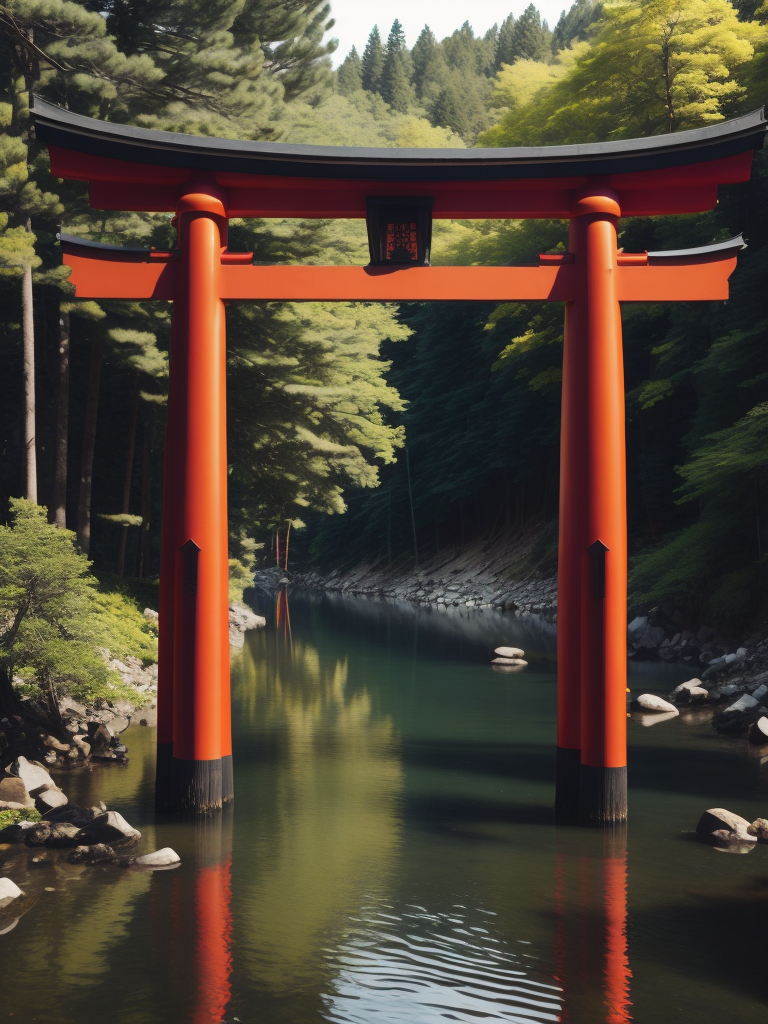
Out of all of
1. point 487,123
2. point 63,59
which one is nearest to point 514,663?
point 63,59

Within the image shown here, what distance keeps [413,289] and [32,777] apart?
5651 millimetres

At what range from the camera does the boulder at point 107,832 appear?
792 centimetres

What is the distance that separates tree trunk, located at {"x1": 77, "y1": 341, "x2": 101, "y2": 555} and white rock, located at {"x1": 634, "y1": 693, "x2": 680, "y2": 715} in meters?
9.15

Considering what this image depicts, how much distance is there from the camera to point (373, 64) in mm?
87375

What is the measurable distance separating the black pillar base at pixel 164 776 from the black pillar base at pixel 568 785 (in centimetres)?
330

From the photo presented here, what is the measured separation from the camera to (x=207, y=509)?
825 centimetres

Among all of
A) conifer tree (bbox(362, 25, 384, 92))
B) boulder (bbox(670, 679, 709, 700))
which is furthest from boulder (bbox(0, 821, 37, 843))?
conifer tree (bbox(362, 25, 384, 92))

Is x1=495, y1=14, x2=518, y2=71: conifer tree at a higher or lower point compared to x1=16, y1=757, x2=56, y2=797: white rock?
higher

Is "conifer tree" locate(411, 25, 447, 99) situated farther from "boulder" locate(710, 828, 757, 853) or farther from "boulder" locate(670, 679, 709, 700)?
"boulder" locate(710, 828, 757, 853)

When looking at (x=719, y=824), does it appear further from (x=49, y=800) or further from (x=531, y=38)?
(x=531, y=38)

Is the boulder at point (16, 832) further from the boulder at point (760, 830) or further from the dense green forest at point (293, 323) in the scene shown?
the dense green forest at point (293, 323)

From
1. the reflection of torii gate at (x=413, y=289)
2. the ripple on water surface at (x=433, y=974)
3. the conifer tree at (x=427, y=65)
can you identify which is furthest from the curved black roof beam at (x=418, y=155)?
the conifer tree at (x=427, y=65)

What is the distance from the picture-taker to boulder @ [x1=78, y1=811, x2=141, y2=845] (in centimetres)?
792

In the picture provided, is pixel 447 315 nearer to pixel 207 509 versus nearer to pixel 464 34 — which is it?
pixel 207 509
